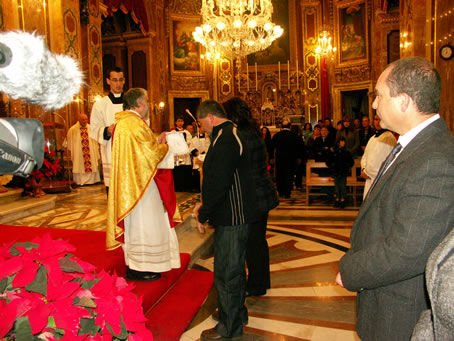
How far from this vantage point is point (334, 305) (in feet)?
10.9

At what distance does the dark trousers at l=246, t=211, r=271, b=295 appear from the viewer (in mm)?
3499

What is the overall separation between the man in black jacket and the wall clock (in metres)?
5.52

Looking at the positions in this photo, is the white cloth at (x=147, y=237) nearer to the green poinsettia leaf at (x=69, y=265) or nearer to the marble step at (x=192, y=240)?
the marble step at (x=192, y=240)

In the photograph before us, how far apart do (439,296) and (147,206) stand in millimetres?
2688

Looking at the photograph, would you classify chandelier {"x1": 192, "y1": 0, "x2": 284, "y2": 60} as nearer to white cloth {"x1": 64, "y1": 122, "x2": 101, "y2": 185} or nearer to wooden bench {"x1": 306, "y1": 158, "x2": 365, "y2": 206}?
wooden bench {"x1": 306, "y1": 158, "x2": 365, "y2": 206}

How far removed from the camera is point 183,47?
1738cm

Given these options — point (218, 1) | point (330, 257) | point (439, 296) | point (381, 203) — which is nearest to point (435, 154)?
point (381, 203)

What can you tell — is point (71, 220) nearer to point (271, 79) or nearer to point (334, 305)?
point (334, 305)

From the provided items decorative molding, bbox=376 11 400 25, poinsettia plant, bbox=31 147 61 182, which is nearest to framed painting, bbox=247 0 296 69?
decorative molding, bbox=376 11 400 25

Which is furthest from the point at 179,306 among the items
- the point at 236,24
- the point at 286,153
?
the point at 236,24

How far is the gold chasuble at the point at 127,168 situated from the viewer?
3.04 metres

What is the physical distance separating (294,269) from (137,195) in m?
2.05

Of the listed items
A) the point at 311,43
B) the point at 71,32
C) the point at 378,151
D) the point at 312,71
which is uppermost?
the point at 311,43

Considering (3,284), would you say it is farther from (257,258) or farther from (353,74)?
(353,74)
